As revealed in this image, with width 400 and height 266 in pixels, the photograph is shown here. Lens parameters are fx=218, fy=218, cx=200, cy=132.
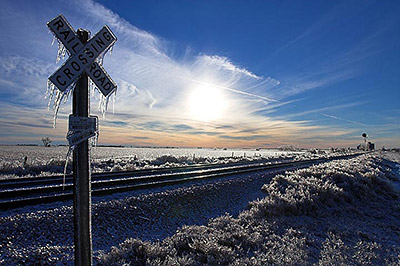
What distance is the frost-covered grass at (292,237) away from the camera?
16.7ft

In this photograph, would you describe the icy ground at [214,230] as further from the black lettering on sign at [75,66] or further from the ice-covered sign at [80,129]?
the black lettering on sign at [75,66]

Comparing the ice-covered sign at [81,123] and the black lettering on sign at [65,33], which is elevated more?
the black lettering on sign at [65,33]

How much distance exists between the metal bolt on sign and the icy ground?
1.91 m

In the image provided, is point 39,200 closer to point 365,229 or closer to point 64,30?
point 64,30

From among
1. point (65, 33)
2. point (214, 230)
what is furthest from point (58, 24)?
point (214, 230)

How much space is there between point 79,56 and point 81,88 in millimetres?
447

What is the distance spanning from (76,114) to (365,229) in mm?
9592

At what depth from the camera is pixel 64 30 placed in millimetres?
2924

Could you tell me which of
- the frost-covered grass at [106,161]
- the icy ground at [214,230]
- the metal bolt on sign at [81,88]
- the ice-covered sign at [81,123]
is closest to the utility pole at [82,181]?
the metal bolt on sign at [81,88]

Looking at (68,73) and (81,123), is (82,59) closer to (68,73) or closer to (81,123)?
(68,73)

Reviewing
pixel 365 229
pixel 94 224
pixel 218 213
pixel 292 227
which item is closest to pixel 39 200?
pixel 94 224

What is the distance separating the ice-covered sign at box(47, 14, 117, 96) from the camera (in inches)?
112

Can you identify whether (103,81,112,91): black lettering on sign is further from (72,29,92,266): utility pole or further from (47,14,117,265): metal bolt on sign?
(72,29,92,266): utility pole

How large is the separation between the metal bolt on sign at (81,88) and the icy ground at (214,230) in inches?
75.3
